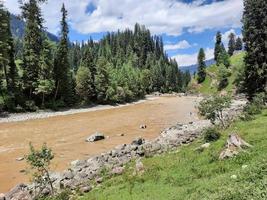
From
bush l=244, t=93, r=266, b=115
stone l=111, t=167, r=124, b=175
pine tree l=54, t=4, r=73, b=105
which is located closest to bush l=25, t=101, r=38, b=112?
pine tree l=54, t=4, r=73, b=105

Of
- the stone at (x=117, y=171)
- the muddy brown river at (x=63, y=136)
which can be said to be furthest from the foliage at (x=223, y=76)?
the stone at (x=117, y=171)

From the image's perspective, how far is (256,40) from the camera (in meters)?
56.5

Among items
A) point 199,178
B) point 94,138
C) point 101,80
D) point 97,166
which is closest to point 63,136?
point 94,138

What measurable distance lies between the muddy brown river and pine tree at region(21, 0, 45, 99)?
Result: 11173 millimetres

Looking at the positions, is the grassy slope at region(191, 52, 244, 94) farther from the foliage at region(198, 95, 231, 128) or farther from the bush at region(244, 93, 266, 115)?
the foliage at region(198, 95, 231, 128)

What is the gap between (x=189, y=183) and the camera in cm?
2034

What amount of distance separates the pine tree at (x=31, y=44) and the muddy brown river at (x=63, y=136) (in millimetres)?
11173

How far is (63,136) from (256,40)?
104 ft

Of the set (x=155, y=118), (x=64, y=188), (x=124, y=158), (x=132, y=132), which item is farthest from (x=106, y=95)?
(x=64, y=188)

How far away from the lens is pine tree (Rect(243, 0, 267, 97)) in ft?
182

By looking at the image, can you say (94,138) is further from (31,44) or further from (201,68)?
(201,68)

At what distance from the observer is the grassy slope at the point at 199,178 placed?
14.9 meters

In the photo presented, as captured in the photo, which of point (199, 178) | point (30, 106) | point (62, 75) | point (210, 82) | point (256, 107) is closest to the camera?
point (199, 178)

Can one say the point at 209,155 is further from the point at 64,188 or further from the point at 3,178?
the point at 3,178
